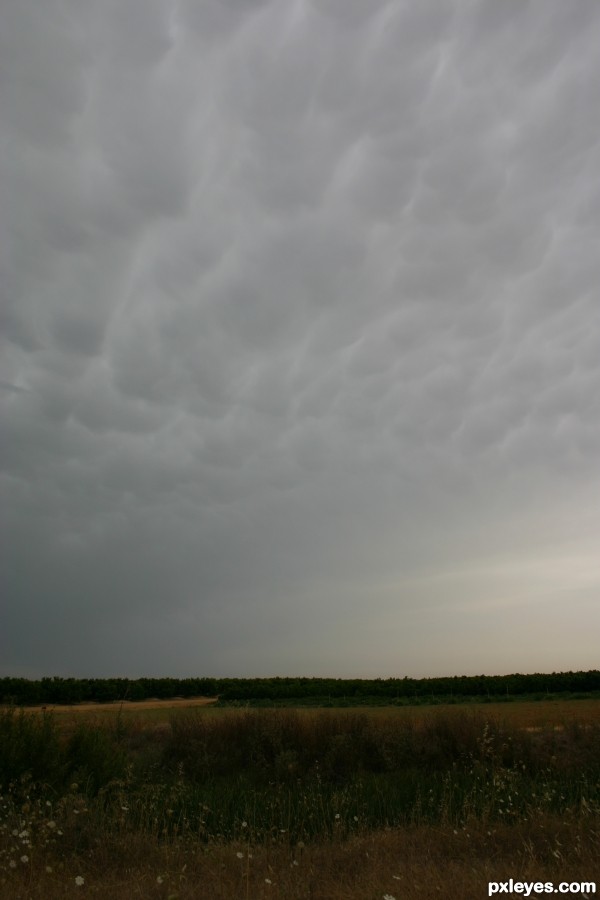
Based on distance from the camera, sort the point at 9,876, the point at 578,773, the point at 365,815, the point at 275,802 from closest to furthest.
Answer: the point at 9,876 → the point at 365,815 → the point at 275,802 → the point at 578,773

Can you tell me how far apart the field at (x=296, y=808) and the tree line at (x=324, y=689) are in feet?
122

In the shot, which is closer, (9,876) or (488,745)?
(9,876)

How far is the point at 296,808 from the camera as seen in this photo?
1585cm

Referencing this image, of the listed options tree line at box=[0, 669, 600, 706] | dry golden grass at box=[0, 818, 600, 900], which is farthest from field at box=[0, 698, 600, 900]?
tree line at box=[0, 669, 600, 706]

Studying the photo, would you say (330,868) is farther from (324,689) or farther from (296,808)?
(324,689)

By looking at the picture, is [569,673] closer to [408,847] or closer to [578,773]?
[578,773]

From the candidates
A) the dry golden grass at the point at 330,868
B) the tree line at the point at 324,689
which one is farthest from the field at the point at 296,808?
the tree line at the point at 324,689

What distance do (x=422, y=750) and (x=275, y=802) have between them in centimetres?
1126

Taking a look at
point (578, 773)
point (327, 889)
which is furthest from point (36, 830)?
point (578, 773)

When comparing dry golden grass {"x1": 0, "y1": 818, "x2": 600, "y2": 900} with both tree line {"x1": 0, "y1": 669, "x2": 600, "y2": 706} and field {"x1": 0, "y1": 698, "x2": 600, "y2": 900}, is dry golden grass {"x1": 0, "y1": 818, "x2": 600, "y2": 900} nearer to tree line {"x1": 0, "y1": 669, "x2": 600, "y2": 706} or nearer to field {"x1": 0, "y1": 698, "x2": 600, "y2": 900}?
field {"x1": 0, "y1": 698, "x2": 600, "y2": 900}

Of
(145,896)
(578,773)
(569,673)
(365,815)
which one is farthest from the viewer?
(569,673)

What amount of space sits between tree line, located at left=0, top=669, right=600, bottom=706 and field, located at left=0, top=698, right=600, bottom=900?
3715 centimetres

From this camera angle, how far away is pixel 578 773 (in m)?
21.5

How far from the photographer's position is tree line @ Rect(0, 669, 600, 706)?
2714 inches
